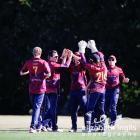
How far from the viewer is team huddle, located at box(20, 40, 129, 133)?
58.5 ft

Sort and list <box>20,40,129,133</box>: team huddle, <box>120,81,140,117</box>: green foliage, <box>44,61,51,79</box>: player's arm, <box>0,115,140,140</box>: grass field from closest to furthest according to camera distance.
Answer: <box>0,115,140,140</box>: grass field → <box>44,61,51,79</box>: player's arm → <box>20,40,129,133</box>: team huddle → <box>120,81,140,117</box>: green foliage

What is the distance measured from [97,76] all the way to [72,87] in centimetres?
72

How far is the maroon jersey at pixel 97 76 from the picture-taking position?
17.8 m

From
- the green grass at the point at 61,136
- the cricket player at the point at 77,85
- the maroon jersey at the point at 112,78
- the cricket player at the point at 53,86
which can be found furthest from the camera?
the maroon jersey at the point at 112,78

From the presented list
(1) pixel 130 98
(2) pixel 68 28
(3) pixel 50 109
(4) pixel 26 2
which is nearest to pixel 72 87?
(3) pixel 50 109

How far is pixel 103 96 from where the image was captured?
18.0 metres

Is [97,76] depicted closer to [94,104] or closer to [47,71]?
[94,104]

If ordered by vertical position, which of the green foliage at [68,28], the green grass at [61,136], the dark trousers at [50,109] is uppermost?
the green foliage at [68,28]

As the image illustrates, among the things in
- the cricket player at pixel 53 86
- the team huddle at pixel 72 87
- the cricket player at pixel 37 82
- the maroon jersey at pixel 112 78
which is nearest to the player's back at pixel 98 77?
the team huddle at pixel 72 87

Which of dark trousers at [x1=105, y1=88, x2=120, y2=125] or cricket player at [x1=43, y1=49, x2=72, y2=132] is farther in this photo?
dark trousers at [x1=105, y1=88, x2=120, y2=125]

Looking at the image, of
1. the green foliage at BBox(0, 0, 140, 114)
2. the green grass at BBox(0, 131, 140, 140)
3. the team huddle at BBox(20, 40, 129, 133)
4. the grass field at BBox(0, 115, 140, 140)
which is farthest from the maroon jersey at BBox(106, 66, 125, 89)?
the green foliage at BBox(0, 0, 140, 114)

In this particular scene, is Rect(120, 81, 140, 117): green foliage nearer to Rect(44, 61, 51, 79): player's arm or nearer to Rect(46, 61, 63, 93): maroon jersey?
Rect(46, 61, 63, 93): maroon jersey

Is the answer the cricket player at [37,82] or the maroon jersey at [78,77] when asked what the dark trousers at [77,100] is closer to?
the maroon jersey at [78,77]

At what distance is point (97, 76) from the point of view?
17.9m
